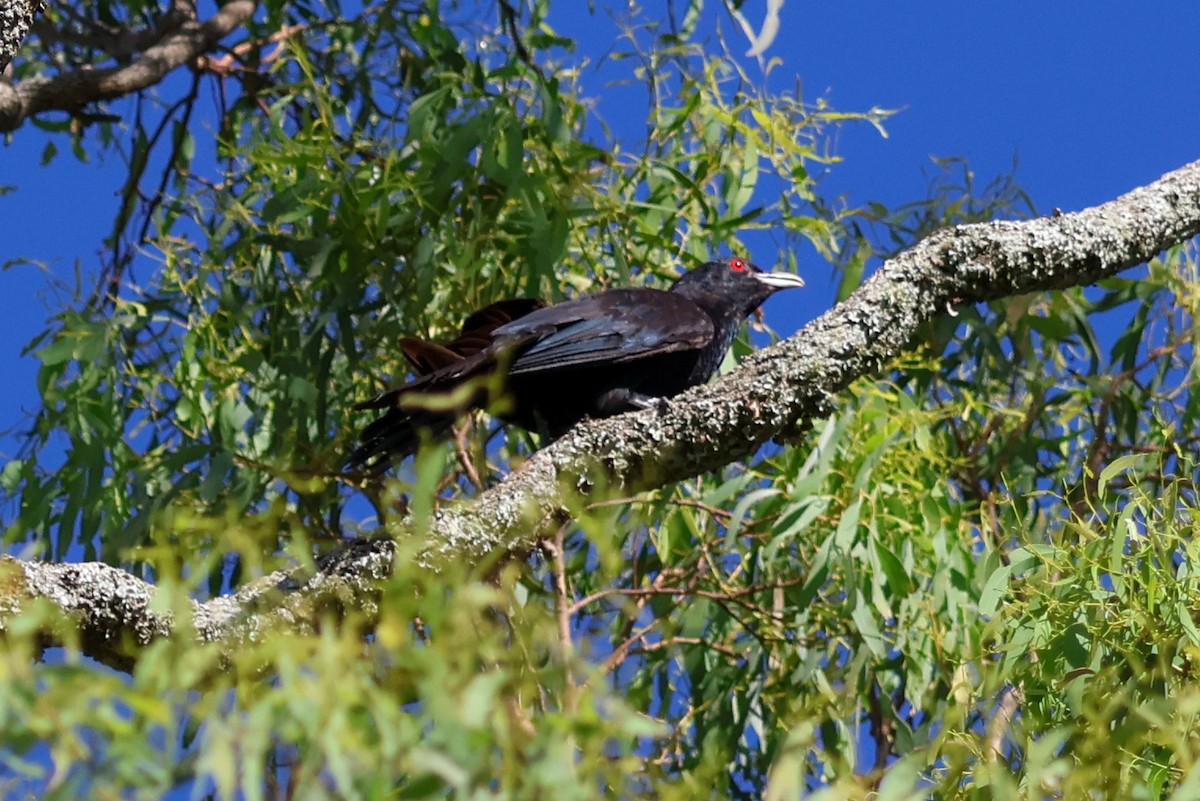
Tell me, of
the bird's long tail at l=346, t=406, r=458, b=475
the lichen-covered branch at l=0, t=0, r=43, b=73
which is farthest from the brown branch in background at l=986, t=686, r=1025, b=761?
the lichen-covered branch at l=0, t=0, r=43, b=73

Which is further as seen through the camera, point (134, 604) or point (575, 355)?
point (575, 355)

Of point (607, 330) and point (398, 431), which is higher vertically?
point (607, 330)

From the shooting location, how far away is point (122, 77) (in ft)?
13.1

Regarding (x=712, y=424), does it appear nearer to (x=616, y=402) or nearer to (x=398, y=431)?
(x=398, y=431)

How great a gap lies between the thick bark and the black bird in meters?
0.55

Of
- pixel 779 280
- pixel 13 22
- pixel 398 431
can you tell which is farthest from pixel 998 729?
pixel 779 280

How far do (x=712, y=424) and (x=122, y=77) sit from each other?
240cm

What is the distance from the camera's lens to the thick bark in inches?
71.8

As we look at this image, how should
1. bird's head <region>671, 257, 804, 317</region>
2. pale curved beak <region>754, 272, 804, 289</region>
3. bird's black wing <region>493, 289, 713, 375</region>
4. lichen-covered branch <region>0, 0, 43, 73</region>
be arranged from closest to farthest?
1. lichen-covered branch <region>0, 0, 43, 73</region>
2. bird's black wing <region>493, 289, 713, 375</region>
3. bird's head <region>671, 257, 804, 317</region>
4. pale curved beak <region>754, 272, 804, 289</region>

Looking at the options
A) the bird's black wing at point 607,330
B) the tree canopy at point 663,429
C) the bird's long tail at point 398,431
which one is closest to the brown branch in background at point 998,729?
the tree canopy at point 663,429

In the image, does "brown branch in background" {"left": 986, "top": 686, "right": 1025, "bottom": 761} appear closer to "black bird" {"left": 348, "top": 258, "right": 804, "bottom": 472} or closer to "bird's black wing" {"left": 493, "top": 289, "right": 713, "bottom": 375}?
"black bird" {"left": 348, "top": 258, "right": 804, "bottom": 472}

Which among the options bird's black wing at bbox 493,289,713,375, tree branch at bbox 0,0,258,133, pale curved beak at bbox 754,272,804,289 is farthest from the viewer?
pale curved beak at bbox 754,272,804,289

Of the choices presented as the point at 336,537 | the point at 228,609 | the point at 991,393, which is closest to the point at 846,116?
the point at 991,393

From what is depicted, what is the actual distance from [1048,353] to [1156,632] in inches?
91.1
